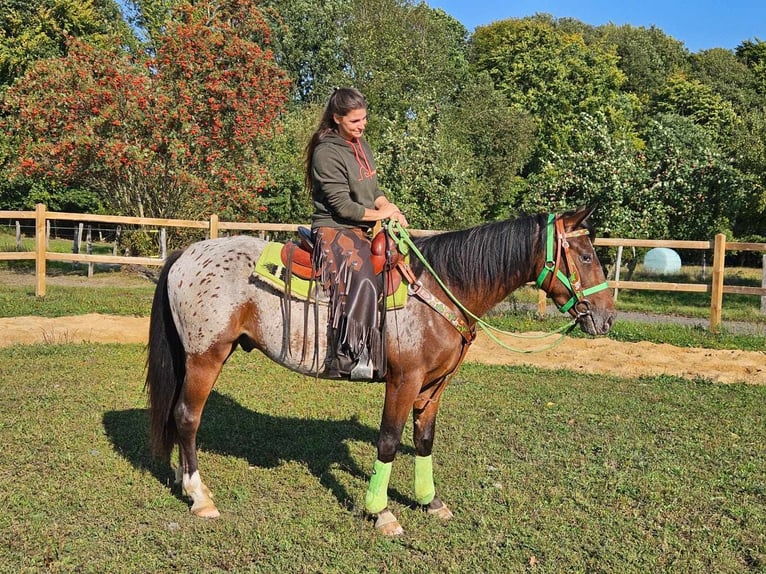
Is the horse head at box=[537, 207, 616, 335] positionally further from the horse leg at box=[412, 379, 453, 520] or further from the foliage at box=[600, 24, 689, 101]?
the foliage at box=[600, 24, 689, 101]

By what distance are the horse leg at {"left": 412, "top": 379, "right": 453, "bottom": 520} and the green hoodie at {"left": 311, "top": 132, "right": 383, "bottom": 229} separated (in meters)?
1.28

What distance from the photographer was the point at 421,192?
694 inches

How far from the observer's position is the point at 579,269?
405cm

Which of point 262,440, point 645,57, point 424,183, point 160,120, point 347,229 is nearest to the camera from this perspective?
point 347,229

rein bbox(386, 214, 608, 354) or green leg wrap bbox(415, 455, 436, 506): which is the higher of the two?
rein bbox(386, 214, 608, 354)

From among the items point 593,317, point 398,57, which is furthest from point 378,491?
point 398,57

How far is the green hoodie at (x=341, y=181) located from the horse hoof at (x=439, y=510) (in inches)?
76.9

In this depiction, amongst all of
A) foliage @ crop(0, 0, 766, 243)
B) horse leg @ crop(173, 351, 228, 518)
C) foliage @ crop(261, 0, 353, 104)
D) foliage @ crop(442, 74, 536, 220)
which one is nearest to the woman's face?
horse leg @ crop(173, 351, 228, 518)

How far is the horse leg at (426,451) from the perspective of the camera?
171 inches

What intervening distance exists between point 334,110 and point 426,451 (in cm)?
237

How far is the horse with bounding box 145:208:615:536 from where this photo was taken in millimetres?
4082

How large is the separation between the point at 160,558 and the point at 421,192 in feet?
48.3

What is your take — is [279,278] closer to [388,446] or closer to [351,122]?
[351,122]

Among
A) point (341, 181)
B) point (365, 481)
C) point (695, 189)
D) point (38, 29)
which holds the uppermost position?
point (38, 29)
